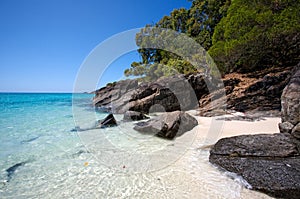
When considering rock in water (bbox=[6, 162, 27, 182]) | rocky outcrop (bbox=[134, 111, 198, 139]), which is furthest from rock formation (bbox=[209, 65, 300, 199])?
rock in water (bbox=[6, 162, 27, 182])

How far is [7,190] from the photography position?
2.71 m

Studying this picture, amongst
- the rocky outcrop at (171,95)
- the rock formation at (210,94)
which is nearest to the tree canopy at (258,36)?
the rock formation at (210,94)

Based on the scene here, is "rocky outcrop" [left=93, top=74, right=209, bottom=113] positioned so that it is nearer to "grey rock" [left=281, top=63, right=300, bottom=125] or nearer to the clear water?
the clear water

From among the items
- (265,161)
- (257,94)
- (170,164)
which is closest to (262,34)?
(257,94)

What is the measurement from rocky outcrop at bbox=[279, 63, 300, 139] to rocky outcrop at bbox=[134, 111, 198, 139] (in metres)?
2.68

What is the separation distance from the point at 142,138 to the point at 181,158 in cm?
204

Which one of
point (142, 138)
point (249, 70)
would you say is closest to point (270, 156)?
point (142, 138)

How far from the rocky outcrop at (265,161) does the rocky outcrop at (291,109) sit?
429mm

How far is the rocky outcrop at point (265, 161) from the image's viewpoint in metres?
2.23

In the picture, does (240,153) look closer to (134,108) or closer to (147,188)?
(147,188)

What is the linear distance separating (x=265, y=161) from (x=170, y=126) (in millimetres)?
2768

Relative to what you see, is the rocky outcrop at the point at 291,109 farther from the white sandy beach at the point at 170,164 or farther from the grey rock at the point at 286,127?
the white sandy beach at the point at 170,164

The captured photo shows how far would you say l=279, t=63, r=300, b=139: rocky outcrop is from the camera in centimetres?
359

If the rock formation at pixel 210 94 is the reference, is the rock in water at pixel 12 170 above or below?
below
